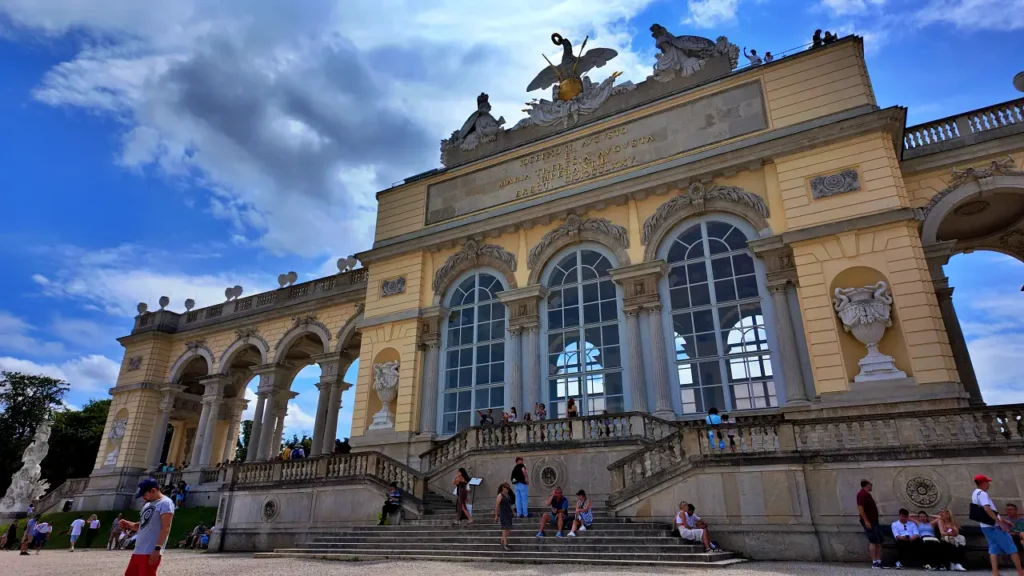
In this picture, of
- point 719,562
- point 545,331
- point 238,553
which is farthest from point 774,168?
point 238,553

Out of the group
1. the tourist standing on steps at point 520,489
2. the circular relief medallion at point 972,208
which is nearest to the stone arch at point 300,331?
the tourist standing on steps at point 520,489

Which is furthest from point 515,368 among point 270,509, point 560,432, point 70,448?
point 70,448

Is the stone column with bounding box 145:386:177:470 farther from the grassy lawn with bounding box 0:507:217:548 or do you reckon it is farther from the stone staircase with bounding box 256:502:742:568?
the stone staircase with bounding box 256:502:742:568

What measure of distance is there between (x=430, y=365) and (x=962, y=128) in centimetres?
1546

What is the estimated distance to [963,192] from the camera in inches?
591

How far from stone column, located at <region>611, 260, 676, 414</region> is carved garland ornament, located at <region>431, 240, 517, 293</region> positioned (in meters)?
3.83

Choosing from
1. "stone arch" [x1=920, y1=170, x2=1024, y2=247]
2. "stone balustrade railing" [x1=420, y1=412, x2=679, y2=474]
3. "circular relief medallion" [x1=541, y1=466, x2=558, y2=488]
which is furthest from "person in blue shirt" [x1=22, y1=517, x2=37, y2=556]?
"stone arch" [x1=920, y1=170, x2=1024, y2=247]

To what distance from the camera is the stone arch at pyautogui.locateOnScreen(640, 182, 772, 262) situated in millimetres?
15391

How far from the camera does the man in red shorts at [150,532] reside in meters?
5.18

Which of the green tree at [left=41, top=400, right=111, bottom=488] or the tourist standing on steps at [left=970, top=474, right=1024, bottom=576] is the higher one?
the green tree at [left=41, top=400, right=111, bottom=488]

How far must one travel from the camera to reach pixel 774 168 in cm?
1548

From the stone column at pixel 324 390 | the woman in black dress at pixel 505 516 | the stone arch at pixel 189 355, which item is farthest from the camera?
the stone arch at pixel 189 355

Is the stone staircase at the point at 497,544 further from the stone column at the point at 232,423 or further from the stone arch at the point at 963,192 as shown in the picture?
the stone column at the point at 232,423

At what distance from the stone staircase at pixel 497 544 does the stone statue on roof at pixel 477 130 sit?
12358mm
